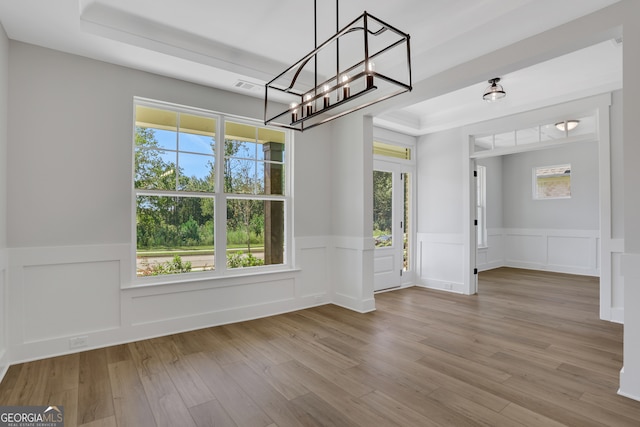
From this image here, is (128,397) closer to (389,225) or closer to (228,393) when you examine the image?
(228,393)

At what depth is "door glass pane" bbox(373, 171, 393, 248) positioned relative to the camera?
18.0 feet

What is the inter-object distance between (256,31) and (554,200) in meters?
7.64

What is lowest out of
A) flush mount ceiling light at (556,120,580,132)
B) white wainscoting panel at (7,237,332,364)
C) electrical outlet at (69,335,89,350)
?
electrical outlet at (69,335,89,350)

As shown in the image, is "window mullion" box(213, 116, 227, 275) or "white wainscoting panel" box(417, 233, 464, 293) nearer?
"window mullion" box(213, 116, 227, 275)

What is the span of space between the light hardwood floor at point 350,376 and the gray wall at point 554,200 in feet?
13.4

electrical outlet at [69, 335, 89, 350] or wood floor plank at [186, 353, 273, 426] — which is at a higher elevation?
electrical outlet at [69, 335, 89, 350]

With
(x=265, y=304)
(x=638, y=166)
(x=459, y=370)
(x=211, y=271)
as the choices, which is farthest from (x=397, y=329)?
(x=638, y=166)

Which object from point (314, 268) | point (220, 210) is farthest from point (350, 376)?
point (220, 210)

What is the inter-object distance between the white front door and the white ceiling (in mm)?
2317

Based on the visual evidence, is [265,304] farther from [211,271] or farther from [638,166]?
[638,166]

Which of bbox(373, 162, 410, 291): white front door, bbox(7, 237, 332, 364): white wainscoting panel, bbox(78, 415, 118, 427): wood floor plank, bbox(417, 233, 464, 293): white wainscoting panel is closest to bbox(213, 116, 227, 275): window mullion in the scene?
bbox(7, 237, 332, 364): white wainscoting panel

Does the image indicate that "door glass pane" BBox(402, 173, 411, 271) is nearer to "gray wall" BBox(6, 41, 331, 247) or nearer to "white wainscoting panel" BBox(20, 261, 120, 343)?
"gray wall" BBox(6, 41, 331, 247)

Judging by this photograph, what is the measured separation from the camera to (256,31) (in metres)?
3.14

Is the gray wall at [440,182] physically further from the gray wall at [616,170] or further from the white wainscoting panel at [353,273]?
the white wainscoting panel at [353,273]
